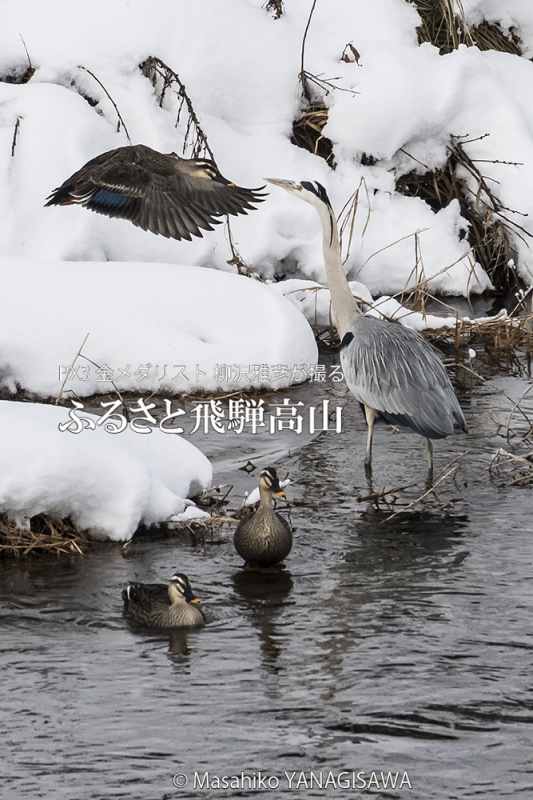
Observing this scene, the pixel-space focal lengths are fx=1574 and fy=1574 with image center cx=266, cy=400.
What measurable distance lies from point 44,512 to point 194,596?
3.62 feet

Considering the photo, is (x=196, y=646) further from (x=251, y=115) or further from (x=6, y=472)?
(x=251, y=115)

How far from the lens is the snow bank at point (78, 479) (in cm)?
675

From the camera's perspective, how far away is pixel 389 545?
7.14 meters

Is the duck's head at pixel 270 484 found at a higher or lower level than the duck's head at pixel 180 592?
higher

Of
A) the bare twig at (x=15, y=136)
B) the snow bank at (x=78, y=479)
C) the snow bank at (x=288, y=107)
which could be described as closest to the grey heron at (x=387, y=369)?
the snow bank at (x=78, y=479)

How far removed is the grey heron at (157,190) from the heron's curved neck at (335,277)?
57 centimetres

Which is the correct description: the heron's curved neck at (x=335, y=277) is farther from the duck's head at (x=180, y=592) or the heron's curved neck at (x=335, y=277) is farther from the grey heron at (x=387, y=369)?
the duck's head at (x=180, y=592)

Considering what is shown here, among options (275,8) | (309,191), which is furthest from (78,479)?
(275,8)

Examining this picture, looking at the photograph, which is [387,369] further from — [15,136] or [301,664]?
[15,136]

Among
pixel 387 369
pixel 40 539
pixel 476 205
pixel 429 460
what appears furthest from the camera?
pixel 476 205

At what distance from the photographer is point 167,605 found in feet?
19.6

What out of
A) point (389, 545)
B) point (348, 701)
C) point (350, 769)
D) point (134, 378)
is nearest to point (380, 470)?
point (389, 545)

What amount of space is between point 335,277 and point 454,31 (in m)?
6.12

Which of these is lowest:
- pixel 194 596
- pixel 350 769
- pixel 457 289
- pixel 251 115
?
pixel 350 769
